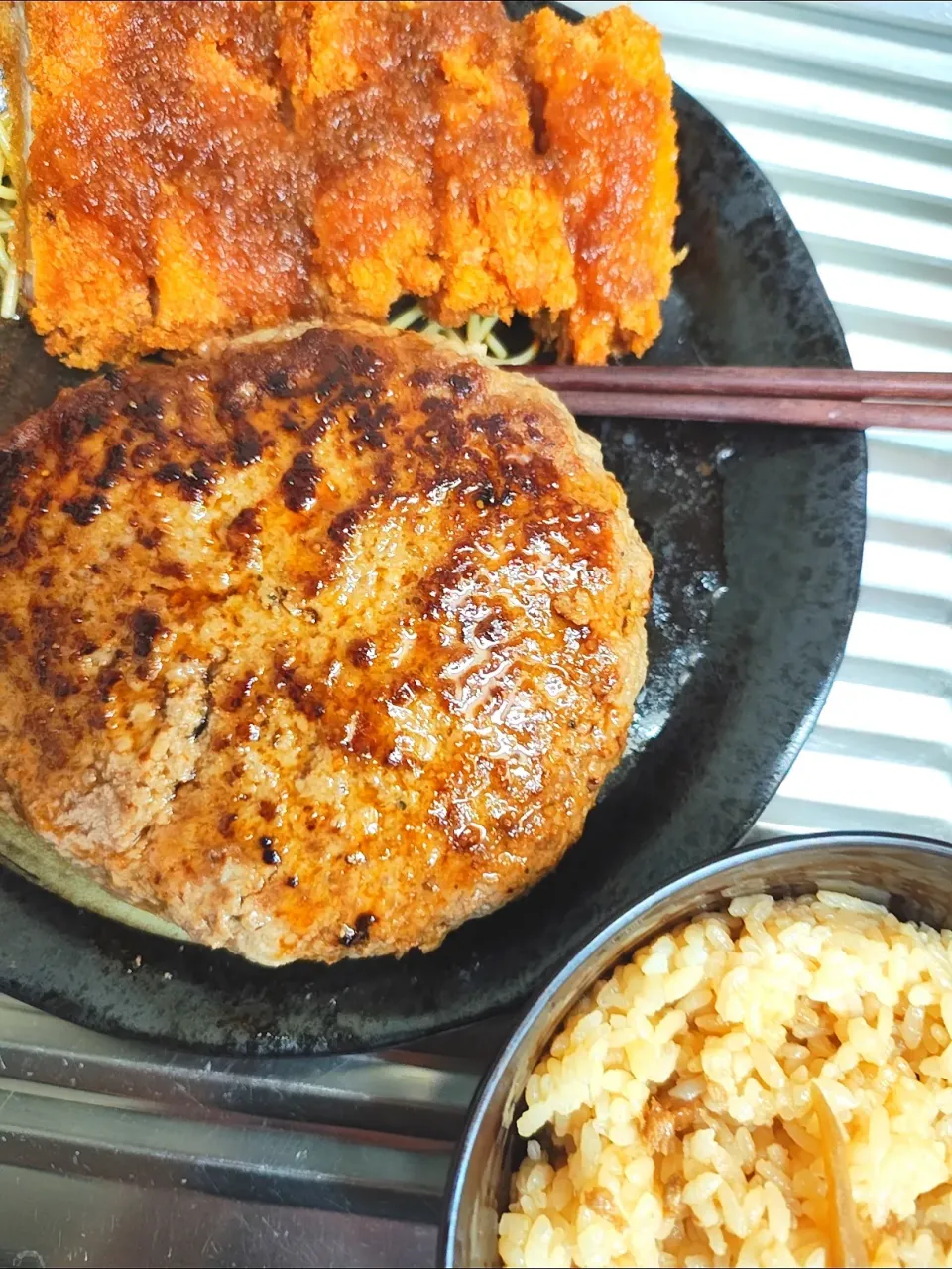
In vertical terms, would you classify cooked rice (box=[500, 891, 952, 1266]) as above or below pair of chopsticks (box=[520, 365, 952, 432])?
below

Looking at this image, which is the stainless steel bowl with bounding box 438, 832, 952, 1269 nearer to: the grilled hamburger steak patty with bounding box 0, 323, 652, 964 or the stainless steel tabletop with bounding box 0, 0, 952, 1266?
the grilled hamburger steak patty with bounding box 0, 323, 652, 964

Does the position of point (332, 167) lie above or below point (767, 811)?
above

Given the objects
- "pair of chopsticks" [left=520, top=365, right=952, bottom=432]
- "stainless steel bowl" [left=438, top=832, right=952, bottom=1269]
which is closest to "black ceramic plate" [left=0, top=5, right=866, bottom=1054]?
"pair of chopsticks" [left=520, top=365, right=952, bottom=432]

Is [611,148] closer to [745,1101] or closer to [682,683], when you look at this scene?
[682,683]

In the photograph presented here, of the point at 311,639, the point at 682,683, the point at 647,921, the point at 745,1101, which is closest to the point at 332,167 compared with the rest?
the point at 311,639

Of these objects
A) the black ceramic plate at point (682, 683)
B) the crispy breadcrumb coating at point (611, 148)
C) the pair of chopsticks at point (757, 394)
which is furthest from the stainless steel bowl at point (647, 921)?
the crispy breadcrumb coating at point (611, 148)

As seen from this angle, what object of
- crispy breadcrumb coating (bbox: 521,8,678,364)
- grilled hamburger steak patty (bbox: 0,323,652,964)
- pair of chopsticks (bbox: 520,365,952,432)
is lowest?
grilled hamburger steak patty (bbox: 0,323,652,964)

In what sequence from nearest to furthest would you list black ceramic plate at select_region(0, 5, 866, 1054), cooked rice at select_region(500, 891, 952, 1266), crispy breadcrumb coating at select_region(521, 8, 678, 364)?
cooked rice at select_region(500, 891, 952, 1266) → black ceramic plate at select_region(0, 5, 866, 1054) → crispy breadcrumb coating at select_region(521, 8, 678, 364)

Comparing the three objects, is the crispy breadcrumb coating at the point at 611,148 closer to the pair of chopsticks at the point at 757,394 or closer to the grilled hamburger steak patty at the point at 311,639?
the pair of chopsticks at the point at 757,394
